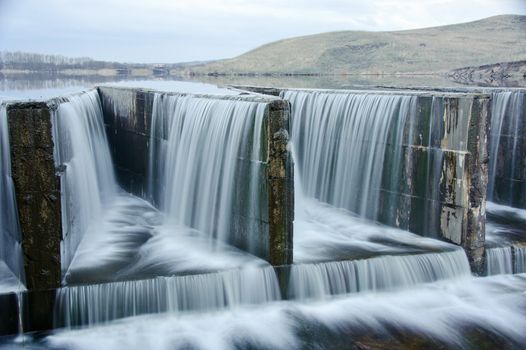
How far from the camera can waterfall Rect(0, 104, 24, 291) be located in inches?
391

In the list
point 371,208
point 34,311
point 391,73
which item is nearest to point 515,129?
point 371,208

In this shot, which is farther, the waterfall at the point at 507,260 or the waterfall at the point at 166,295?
the waterfall at the point at 507,260

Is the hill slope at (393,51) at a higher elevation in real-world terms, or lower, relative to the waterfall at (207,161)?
higher

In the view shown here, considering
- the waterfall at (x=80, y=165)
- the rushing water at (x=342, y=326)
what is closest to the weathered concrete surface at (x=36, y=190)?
the waterfall at (x=80, y=165)

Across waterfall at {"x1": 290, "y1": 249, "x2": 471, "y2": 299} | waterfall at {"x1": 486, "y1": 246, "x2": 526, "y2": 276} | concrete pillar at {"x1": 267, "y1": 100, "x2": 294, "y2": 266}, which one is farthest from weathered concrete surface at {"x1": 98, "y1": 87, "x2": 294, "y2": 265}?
waterfall at {"x1": 486, "y1": 246, "x2": 526, "y2": 276}

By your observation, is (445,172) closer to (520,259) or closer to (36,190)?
(520,259)

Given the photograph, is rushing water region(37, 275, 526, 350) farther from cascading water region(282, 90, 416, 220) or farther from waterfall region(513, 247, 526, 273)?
cascading water region(282, 90, 416, 220)

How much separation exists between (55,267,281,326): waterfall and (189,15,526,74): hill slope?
92403 millimetres

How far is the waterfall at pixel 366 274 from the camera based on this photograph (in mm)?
10586

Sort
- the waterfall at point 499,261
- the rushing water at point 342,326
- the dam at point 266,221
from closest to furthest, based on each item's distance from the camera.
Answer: the rushing water at point 342,326
the dam at point 266,221
the waterfall at point 499,261

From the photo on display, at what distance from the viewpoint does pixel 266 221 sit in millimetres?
10734

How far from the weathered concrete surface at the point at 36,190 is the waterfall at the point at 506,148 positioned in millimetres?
10783

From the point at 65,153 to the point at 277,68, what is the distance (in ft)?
387

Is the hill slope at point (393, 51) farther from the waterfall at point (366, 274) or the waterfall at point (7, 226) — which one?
the waterfall at point (7, 226)
